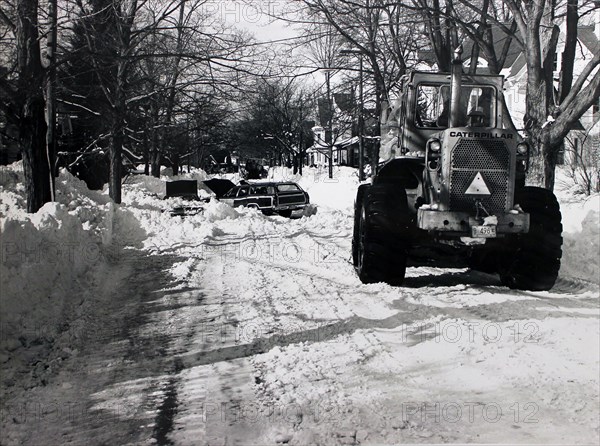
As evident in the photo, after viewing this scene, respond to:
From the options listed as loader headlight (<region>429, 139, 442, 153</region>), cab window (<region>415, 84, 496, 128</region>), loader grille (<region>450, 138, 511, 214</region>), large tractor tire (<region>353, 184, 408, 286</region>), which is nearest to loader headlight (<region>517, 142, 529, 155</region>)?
loader grille (<region>450, 138, 511, 214</region>)

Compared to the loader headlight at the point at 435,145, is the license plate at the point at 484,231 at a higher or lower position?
lower

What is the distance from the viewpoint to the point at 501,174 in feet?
23.6

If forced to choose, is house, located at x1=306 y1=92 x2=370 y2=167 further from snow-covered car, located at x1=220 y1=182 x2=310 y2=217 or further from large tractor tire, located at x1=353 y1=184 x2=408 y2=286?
large tractor tire, located at x1=353 y1=184 x2=408 y2=286

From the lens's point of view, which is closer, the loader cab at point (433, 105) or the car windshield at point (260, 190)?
the loader cab at point (433, 105)

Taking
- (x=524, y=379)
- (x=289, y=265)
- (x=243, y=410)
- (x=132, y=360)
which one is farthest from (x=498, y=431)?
(x=289, y=265)

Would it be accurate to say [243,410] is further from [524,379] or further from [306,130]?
[306,130]

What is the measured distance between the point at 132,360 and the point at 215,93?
A: 37.0ft

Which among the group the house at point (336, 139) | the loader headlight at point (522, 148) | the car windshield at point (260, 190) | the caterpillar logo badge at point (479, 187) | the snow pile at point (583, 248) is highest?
the house at point (336, 139)

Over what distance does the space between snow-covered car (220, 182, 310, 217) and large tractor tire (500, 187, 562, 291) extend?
13439 millimetres

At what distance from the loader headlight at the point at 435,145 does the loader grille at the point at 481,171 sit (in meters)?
0.27

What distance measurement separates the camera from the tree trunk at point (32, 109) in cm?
1148

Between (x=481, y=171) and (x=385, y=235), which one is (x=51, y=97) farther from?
(x=481, y=171)

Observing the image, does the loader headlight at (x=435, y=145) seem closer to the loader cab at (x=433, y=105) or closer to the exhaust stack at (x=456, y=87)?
the exhaust stack at (x=456, y=87)

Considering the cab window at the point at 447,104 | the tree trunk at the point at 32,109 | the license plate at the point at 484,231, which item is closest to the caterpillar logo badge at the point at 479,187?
the license plate at the point at 484,231
